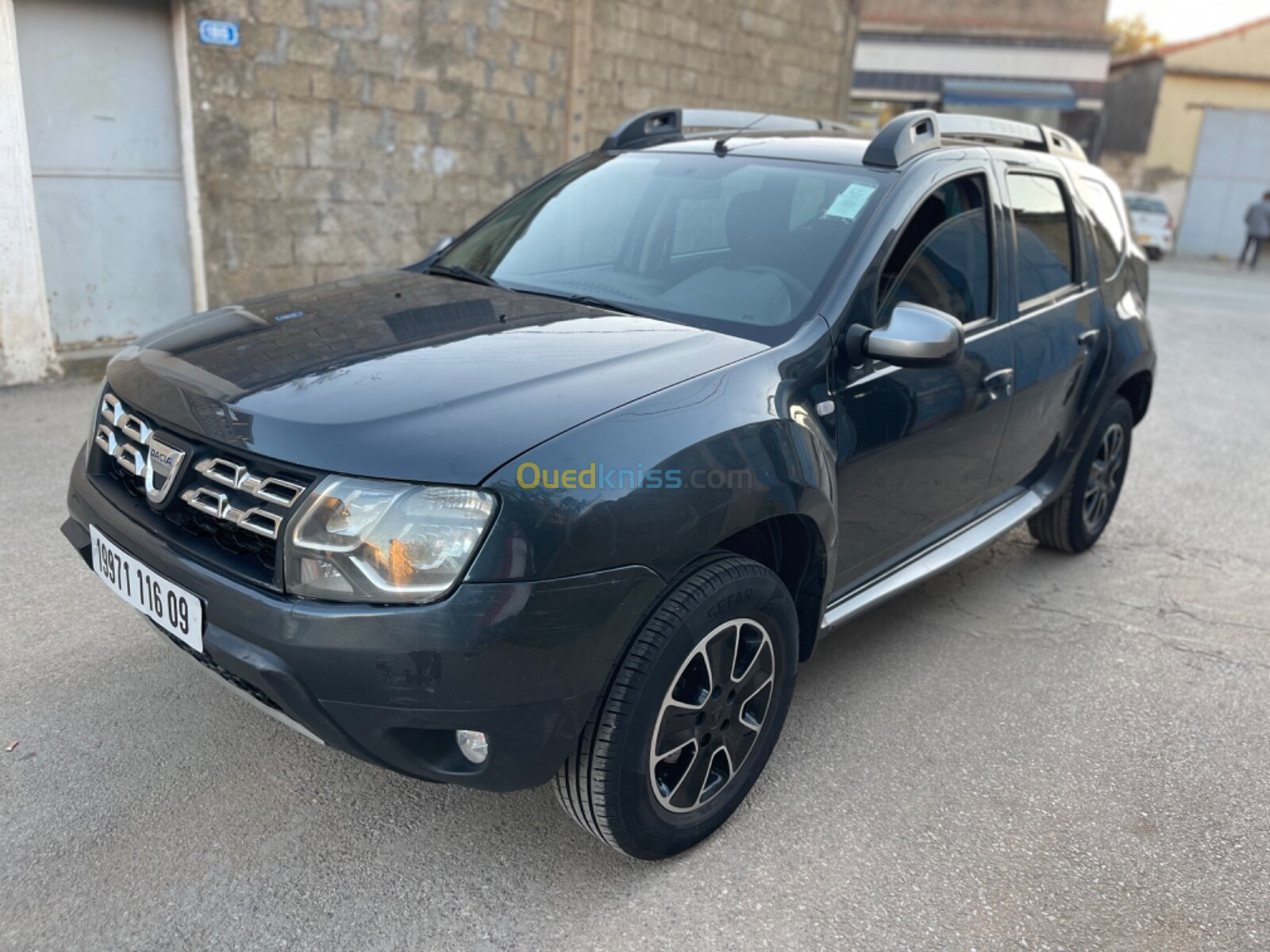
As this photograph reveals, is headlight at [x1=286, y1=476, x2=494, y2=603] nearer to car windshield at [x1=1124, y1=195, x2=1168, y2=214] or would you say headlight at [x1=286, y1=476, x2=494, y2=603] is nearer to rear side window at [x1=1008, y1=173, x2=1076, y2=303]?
rear side window at [x1=1008, y1=173, x2=1076, y2=303]

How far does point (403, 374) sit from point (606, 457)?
1.81ft

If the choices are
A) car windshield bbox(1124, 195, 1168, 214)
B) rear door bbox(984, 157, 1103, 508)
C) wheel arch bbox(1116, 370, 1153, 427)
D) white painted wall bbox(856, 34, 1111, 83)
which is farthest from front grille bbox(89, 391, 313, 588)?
white painted wall bbox(856, 34, 1111, 83)

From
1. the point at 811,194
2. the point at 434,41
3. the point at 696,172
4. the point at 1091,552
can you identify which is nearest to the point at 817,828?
the point at 811,194

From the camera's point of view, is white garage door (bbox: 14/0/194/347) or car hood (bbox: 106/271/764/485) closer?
car hood (bbox: 106/271/764/485)

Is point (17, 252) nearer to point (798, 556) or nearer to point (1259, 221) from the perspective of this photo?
point (798, 556)

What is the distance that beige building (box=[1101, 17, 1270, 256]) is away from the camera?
2591 cm

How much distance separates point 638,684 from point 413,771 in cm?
50

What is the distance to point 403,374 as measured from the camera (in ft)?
7.54

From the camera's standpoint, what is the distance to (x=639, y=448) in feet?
7.04

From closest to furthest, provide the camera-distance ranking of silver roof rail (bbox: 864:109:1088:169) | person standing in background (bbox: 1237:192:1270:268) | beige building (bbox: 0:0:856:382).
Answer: silver roof rail (bbox: 864:109:1088:169) → beige building (bbox: 0:0:856:382) → person standing in background (bbox: 1237:192:1270:268)

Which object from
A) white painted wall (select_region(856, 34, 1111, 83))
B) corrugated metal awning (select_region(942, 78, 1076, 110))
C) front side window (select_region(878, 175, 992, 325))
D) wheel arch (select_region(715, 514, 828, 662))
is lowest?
wheel arch (select_region(715, 514, 828, 662))

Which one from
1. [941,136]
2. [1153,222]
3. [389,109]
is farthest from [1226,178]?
[941,136]

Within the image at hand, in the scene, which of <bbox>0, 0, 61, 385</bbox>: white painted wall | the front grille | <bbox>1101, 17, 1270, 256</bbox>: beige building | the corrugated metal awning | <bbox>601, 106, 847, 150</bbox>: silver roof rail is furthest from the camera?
the corrugated metal awning

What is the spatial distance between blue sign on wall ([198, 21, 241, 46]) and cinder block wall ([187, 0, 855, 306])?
0.15ft
